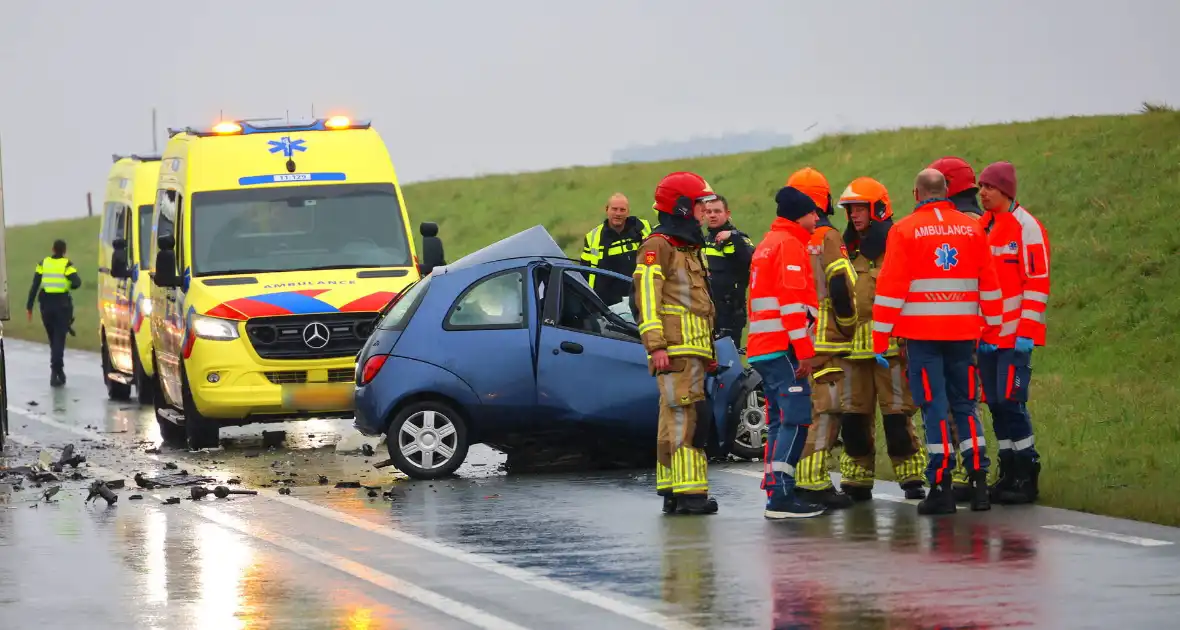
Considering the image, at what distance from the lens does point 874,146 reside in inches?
1661

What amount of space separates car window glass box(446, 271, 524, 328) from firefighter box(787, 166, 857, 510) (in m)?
2.85

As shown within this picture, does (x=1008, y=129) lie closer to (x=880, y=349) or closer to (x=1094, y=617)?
(x=880, y=349)

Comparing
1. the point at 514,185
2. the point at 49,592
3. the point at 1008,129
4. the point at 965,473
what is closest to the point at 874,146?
the point at 1008,129

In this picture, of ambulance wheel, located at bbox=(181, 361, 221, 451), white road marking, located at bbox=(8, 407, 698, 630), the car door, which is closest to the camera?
white road marking, located at bbox=(8, 407, 698, 630)

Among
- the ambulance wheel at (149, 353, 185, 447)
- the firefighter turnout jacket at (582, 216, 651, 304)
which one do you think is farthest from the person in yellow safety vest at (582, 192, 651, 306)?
the ambulance wheel at (149, 353, 185, 447)

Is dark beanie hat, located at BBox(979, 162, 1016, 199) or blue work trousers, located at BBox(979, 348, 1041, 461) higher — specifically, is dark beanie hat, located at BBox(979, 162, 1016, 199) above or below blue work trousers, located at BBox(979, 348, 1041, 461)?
above

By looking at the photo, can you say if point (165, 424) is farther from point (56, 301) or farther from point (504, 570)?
point (56, 301)

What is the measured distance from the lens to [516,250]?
47.2 ft

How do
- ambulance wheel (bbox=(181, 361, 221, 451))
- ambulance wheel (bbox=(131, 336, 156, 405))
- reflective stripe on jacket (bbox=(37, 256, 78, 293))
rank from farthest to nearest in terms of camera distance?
reflective stripe on jacket (bbox=(37, 256, 78, 293)) → ambulance wheel (bbox=(131, 336, 156, 405)) → ambulance wheel (bbox=(181, 361, 221, 451))

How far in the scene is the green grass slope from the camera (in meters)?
14.0

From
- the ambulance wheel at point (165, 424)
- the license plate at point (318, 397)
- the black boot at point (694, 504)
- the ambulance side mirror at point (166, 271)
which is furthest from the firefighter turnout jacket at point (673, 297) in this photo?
the ambulance wheel at point (165, 424)

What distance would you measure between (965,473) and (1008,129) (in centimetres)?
2796

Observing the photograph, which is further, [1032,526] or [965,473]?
[965,473]

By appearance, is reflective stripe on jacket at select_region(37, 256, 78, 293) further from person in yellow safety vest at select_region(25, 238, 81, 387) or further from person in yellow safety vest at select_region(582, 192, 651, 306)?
person in yellow safety vest at select_region(582, 192, 651, 306)
